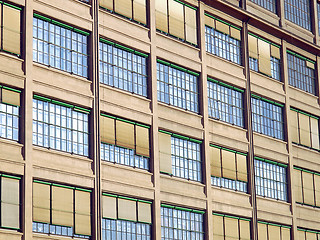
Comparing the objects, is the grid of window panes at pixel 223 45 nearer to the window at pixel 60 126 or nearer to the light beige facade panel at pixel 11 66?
the window at pixel 60 126

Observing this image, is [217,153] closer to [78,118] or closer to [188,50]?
[188,50]

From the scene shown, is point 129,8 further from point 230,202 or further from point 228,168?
point 230,202

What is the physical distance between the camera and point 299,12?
54438mm

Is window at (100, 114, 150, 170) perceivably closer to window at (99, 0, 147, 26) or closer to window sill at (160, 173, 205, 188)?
window sill at (160, 173, 205, 188)

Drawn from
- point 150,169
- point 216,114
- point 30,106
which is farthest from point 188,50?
Answer: point 30,106

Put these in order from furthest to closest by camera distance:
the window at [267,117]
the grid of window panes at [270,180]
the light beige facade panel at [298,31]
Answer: the light beige facade panel at [298,31], the window at [267,117], the grid of window panes at [270,180]

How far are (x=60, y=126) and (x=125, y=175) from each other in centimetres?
437

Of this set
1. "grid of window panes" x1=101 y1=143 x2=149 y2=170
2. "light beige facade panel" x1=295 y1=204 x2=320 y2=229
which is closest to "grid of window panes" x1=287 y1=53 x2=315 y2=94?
"light beige facade panel" x1=295 y1=204 x2=320 y2=229

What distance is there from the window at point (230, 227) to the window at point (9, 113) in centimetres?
1376

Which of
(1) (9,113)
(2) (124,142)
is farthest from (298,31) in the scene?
(1) (9,113)

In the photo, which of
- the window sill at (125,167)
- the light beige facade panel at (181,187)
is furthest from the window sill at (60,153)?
the light beige facade panel at (181,187)

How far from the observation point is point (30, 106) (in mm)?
33906

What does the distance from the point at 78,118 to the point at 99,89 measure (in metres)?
1.84

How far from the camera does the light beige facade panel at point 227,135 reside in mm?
44153
